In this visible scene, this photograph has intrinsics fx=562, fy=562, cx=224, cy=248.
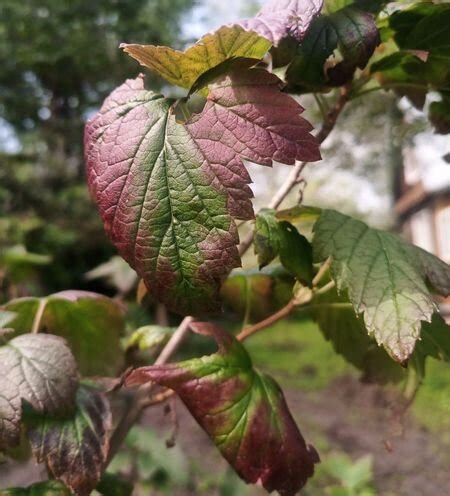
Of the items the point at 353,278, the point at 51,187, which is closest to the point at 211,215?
the point at 353,278

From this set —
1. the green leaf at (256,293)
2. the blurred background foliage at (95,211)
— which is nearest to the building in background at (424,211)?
the blurred background foliage at (95,211)

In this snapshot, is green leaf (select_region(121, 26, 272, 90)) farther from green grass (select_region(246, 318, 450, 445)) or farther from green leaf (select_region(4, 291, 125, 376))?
green grass (select_region(246, 318, 450, 445))

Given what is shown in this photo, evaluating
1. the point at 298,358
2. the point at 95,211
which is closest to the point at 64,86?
the point at 95,211

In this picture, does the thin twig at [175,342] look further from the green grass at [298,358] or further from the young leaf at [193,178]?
the green grass at [298,358]

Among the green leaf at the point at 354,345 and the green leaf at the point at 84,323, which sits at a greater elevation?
the green leaf at the point at 84,323

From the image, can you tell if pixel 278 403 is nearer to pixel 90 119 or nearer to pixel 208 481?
pixel 90 119

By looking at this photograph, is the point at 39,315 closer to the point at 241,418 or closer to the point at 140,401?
the point at 140,401
